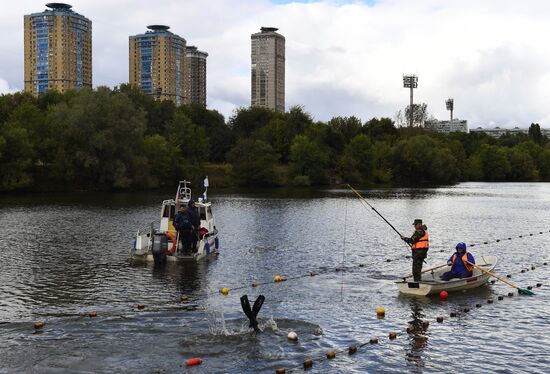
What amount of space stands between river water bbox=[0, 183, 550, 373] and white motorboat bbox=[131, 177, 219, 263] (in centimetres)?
78

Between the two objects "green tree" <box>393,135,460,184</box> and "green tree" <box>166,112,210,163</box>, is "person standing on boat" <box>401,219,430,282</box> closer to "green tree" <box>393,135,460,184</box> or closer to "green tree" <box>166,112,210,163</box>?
"green tree" <box>166,112,210,163</box>

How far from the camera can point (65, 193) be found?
8981 cm

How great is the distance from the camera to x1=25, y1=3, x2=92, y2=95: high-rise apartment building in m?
173

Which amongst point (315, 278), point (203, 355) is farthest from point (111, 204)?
point (203, 355)

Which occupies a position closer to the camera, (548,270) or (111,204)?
(548,270)

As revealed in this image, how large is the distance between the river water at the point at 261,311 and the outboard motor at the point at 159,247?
1.89 ft

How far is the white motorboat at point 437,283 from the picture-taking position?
75.5 feet

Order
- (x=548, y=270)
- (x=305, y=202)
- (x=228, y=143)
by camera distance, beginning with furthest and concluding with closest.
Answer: (x=228, y=143) < (x=305, y=202) < (x=548, y=270)

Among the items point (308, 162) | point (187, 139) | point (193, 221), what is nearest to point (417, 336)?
point (193, 221)

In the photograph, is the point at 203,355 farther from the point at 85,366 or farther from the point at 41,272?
the point at 41,272

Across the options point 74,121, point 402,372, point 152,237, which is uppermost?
point 74,121

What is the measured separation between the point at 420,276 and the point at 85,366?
548 inches

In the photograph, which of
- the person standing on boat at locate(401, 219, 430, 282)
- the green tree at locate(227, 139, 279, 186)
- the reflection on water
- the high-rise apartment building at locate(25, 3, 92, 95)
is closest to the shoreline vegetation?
the green tree at locate(227, 139, 279, 186)

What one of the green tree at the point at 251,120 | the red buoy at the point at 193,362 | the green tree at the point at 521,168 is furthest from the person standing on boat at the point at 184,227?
the green tree at the point at 521,168
